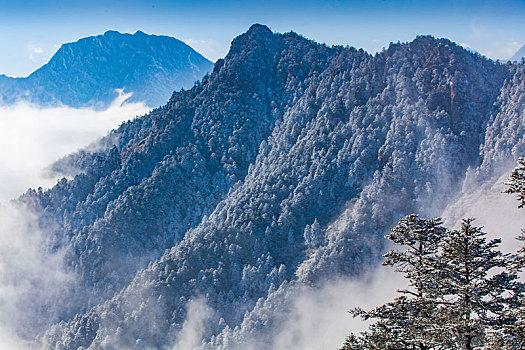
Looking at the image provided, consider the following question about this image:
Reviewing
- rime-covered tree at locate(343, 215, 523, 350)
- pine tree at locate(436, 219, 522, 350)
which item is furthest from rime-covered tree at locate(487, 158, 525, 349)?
pine tree at locate(436, 219, 522, 350)

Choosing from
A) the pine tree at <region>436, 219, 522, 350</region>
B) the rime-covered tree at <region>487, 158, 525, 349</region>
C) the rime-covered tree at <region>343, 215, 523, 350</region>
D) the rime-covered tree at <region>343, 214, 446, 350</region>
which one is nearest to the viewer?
the rime-covered tree at <region>487, 158, 525, 349</region>

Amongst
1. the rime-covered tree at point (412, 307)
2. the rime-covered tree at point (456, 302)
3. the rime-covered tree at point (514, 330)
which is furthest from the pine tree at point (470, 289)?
the rime-covered tree at point (412, 307)

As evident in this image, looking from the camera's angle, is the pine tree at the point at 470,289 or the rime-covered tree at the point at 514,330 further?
the pine tree at the point at 470,289

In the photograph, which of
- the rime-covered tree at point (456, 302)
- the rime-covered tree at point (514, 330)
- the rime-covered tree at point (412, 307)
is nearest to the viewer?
the rime-covered tree at point (514, 330)

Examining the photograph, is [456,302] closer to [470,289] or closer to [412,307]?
[470,289]

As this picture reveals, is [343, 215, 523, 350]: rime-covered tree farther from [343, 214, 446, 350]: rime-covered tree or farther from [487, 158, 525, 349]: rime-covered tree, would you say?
[487, 158, 525, 349]: rime-covered tree

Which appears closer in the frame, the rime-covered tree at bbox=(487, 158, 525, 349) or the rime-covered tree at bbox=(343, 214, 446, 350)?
the rime-covered tree at bbox=(487, 158, 525, 349)

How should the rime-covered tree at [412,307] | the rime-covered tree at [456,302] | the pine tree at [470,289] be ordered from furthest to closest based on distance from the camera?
1. the rime-covered tree at [412,307]
2. the rime-covered tree at [456,302]
3. the pine tree at [470,289]

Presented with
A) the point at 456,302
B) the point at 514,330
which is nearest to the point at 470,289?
the point at 456,302

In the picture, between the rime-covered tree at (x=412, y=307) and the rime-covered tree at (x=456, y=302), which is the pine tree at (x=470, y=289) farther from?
the rime-covered tree at (x=412, y=307)

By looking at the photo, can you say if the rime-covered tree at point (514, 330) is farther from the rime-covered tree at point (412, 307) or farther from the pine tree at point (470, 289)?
the rime-covered tree at point (412, 307)

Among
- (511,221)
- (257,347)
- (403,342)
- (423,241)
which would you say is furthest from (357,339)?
(511,221)

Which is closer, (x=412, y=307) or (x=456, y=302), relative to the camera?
(x=456, y=302)

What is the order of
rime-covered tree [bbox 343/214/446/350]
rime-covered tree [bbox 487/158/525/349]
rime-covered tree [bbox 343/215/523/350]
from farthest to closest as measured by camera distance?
rime-covered tree [bbox 343/214/446/350] → rime-covered tree [bbox 343/215/523/350] → rime-covered tree [bbox 487/158/525/349]
